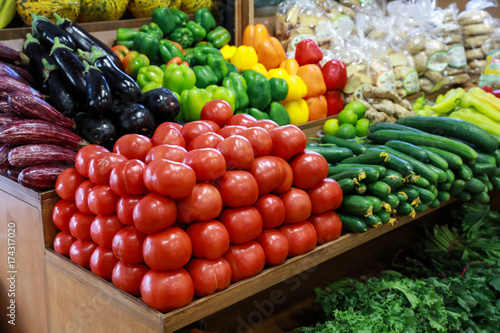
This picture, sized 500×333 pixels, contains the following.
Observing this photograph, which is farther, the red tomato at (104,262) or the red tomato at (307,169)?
the red tomato at (307,169)

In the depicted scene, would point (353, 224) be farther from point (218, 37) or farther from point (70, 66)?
point (218, 37)

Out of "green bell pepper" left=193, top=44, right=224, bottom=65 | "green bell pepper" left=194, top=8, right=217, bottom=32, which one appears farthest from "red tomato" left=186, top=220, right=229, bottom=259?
"green bell pepper" left=194, top=8, right=217, bottom=32

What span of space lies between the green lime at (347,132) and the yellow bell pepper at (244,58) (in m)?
0.68

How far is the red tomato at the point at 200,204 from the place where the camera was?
4.83 ft

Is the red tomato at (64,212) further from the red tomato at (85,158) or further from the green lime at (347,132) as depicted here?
the green lime at (347,132)

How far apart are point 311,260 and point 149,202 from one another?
28.5 inches

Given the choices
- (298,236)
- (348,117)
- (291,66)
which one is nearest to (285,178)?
(298,236)

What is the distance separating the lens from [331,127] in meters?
2.92

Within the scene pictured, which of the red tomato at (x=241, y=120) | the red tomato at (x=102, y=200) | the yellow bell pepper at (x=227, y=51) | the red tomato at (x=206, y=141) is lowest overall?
the red tomato at (x=102, y=200)

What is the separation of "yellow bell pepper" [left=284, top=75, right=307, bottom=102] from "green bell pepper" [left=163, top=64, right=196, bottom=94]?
0.65m

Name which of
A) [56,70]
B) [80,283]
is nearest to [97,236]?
[80,283]

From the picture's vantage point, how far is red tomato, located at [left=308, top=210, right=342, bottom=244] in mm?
1870

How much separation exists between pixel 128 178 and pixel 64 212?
0.44 metres

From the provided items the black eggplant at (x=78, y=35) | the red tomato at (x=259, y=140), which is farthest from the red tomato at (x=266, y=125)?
the black eggplant at (x=78, y=35)
